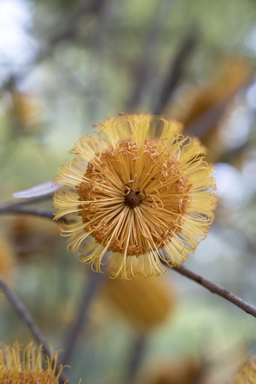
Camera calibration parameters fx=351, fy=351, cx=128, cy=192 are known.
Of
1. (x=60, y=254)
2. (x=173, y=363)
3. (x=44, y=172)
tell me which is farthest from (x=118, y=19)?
(x=173, y=363)

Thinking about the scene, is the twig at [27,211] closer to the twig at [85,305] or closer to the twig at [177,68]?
the twig at [85,305]

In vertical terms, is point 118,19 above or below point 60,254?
above

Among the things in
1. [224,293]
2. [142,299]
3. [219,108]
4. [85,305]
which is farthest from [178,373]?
[219,108]

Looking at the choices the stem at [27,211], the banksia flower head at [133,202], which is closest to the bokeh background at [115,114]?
the stem at [27,211]

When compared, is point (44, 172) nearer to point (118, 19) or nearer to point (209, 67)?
point (118, 19)

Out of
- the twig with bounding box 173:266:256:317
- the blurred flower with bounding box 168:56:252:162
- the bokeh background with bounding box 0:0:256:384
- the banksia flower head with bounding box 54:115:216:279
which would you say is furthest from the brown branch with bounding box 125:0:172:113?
the twig with bounding box 173:266:256:317

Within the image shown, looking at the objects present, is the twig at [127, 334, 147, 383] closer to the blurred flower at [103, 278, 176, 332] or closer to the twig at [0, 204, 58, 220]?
the blurred flower at [103, 278, 176, 332]

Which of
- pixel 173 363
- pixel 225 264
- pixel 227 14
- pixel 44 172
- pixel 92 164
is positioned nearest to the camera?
pixel 92 164

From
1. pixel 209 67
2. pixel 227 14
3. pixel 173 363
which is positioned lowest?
pixel 173 363
